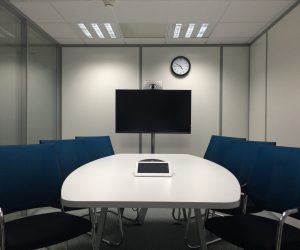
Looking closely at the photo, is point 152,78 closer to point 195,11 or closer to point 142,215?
point 195,11

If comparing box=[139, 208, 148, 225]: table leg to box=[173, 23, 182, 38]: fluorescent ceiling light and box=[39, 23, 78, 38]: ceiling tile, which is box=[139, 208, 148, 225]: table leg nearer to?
box=[173, 23, 182, 38]: fluorescent ceiling light

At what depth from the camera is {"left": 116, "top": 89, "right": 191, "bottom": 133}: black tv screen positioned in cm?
434

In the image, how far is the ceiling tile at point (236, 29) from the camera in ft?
12.6

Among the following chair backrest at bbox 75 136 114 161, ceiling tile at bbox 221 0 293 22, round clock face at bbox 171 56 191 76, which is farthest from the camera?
round clock face at bbox 171 56 191 76

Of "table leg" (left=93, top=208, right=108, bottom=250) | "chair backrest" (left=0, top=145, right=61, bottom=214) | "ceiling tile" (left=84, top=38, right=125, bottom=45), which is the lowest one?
"table leg" (left=93, top=208, right=108, bottom=250)

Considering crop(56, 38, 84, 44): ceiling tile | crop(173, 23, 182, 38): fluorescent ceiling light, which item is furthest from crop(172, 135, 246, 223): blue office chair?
crop(56, 38, 84, 44): ceiling tile

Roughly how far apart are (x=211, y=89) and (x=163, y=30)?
1396mm

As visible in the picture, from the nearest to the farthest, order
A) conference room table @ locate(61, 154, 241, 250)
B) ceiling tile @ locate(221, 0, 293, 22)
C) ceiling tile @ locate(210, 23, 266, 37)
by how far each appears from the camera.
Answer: conference room table @ locate(61, 154, 241, 250), ceiling tile @ locate(221, 0, 293, 22), ceiling tile @ locate(210, 23, 266, 37)

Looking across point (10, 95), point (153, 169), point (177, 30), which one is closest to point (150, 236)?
point (153, 169)

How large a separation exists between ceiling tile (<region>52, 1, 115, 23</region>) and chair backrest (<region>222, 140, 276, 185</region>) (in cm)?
230

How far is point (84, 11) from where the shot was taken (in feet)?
11.1

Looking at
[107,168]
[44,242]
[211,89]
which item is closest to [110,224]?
[107,168]

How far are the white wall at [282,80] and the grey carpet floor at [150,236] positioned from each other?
1.66 meters

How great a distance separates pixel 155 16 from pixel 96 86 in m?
1.81
